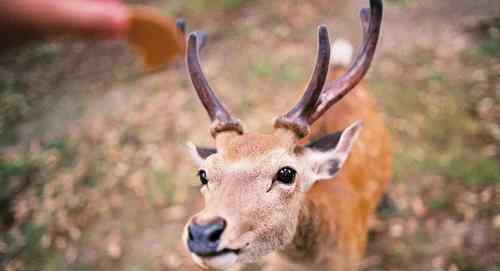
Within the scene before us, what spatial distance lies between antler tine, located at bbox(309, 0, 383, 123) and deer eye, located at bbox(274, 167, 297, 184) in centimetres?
41

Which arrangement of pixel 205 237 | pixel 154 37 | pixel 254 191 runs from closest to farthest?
pixel 205 237, pixel 254 191, pixel 154 37

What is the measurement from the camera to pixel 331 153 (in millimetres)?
2699

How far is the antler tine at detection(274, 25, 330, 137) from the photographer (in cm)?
251

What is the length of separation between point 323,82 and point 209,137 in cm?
320

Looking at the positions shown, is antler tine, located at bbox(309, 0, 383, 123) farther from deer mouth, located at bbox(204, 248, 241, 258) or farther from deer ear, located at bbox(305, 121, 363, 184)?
deer mouth, located at bbox(204, 248, 241, 258)

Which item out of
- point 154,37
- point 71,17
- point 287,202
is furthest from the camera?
point 154,37

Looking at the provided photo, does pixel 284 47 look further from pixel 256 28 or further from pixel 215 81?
pixel 215 81

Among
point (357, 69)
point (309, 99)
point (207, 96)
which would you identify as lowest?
point (309, 99)

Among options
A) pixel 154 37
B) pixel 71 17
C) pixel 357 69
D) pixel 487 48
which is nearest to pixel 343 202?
pixel 357 69

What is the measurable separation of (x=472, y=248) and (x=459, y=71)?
245 cm

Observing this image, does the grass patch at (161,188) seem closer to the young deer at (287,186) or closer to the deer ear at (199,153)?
the young deer at (287,186)

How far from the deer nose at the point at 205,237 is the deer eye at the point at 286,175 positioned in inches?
19.1

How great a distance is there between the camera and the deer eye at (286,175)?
7.81 ft

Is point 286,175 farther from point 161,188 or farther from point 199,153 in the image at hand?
point 161,188
